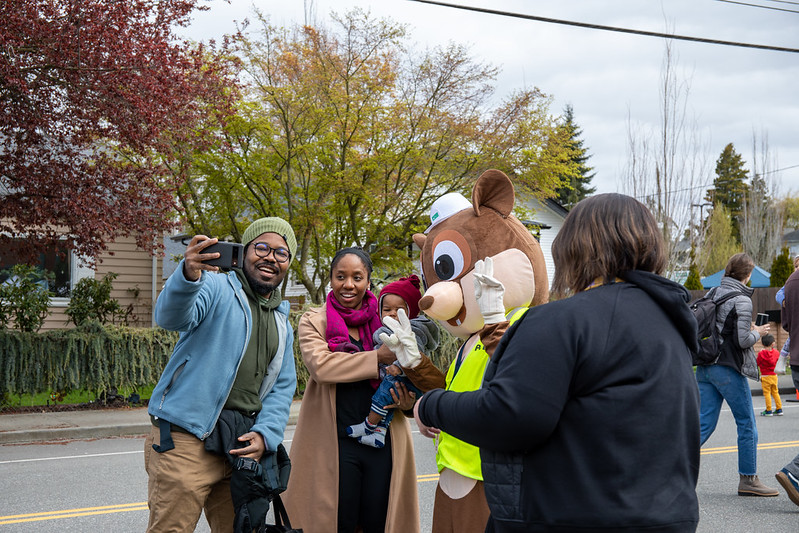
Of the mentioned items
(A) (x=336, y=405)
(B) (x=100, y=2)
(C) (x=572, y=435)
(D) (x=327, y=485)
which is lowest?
(D) (x=327, y=485)

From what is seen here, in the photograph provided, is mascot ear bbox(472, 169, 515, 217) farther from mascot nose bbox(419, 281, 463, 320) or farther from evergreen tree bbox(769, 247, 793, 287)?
evergreen tree bbox(769, 247, 793, 287)

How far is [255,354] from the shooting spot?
345 centimetres

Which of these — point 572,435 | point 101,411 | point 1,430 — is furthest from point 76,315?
point 572,435

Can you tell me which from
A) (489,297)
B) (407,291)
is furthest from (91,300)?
(489,297)

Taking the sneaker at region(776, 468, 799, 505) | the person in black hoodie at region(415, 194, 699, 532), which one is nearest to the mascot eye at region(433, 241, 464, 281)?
→ the person in black hoodie at region(415, 194, 699, 532)

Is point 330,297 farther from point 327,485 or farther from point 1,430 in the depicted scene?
point 1,430

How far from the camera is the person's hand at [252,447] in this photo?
326 centimetres

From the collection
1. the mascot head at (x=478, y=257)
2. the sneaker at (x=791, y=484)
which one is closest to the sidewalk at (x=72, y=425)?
the sneaker at (x=791, y=484)

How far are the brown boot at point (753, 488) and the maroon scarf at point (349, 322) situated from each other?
443 cm

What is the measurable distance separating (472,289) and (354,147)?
501 inches

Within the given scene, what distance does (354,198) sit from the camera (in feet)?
52.6

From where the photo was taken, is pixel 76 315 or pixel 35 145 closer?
pixel 35 145

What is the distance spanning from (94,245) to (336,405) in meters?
8.39

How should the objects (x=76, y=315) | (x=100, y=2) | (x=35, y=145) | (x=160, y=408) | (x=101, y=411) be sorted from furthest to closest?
(x=76, y=315), (x=101, y=411), (x=35, y=145), (x=100, y=2), (x=160, y=408)
